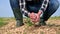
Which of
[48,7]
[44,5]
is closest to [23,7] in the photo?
[44,5]

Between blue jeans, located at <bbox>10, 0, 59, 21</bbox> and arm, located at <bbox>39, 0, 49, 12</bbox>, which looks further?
blue jeans, located at <bbox>10, 0, 59, 21</bbox>

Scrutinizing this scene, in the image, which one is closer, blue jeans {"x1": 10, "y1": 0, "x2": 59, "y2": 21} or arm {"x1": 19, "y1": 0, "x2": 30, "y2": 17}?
arm {"x1": 19, "y1": 0, "x2": 30, "y2": 17}

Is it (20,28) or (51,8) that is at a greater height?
(51,8)

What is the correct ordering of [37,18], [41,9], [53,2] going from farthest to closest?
1. [53,2]
2. [41,9]
3. [37,18]

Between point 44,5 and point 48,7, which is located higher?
point 44,5

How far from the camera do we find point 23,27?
7457mm

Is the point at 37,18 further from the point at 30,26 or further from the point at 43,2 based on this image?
the point at 30,26

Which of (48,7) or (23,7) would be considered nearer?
(23,7)

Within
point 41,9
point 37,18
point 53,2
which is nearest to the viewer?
point 37,18

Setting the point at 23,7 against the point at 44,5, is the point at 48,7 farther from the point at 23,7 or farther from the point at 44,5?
the point at 23,7

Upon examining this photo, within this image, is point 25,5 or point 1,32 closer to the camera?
point 25,5

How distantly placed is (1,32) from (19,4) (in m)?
1.00

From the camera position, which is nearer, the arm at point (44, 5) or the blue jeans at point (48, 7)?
the arm at point (44, 5)

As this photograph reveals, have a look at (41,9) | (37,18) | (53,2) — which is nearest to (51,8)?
(53,2)
